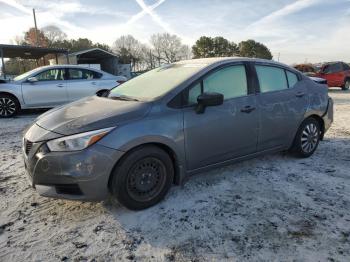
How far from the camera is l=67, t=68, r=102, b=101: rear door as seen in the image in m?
9.70

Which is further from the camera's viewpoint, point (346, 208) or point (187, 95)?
point (187, 95)

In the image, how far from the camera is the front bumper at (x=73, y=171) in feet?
10.0

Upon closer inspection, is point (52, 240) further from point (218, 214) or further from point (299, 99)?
point (299, 99)

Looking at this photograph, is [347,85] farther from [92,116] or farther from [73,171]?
[73,171]

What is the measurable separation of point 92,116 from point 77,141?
1.22 ft

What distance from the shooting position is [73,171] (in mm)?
3066

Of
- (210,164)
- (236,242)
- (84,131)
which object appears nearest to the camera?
(236,242)

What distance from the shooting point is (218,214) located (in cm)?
338

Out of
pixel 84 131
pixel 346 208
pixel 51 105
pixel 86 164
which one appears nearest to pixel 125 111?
pixel 84 131

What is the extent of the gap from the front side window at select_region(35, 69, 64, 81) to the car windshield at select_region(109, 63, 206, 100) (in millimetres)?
5697

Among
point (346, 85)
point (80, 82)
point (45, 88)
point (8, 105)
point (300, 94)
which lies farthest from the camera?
point (346, 85)

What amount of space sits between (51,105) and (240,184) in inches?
285

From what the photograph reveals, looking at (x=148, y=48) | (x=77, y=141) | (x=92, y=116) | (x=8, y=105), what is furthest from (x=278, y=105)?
(x=148, y=48)

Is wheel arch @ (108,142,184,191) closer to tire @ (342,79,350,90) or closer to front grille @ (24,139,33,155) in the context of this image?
front grille @ (24,139,33,155)
